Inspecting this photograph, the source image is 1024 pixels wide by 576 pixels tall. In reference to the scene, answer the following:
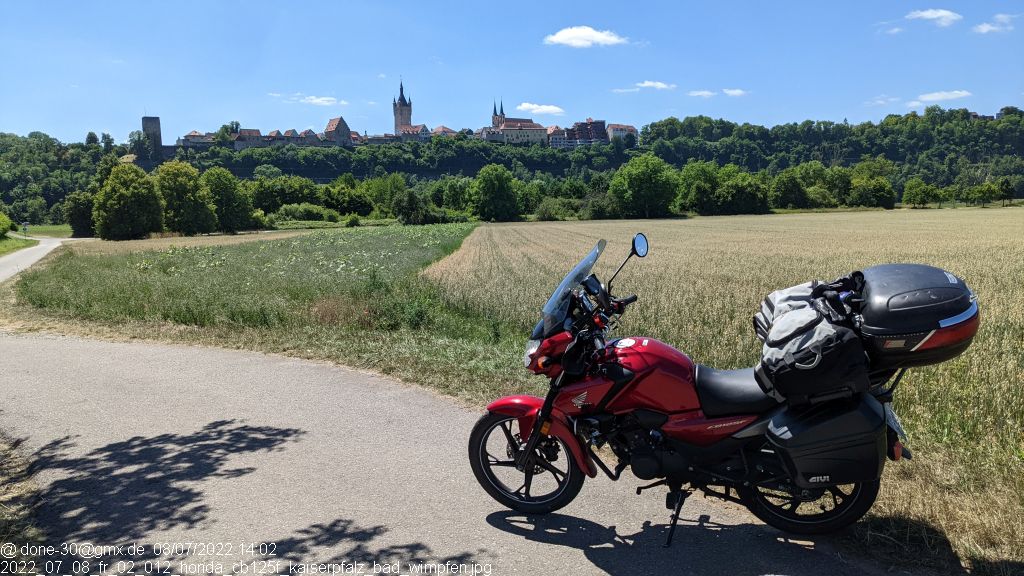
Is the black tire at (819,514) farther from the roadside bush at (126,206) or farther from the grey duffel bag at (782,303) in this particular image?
the roadside bush at (126,206)

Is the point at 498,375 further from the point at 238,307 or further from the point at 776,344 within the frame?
the point at 238,307

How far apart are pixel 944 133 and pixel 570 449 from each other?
17857 cm

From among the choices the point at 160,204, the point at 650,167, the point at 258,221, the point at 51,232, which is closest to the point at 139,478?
the point at 160,204

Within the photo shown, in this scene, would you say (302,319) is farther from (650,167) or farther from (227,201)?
(650,167)

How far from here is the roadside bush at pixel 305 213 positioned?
91875mm

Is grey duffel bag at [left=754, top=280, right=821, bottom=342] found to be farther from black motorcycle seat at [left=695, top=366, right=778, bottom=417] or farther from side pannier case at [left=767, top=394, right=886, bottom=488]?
side pannier case at [left=767, top=394, right=886, bottom=488]

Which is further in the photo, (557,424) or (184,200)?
(184,200)

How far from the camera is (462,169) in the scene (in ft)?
548

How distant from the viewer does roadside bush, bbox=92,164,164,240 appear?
2363 inches

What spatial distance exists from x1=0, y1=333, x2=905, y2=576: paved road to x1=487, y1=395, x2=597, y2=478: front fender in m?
0.39

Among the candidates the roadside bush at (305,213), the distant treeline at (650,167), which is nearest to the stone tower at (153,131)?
the distant treeline at (650,167)

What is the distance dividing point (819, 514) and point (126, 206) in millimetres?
69505

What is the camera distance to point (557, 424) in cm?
381

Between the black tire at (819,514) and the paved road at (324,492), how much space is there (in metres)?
0.10
